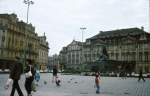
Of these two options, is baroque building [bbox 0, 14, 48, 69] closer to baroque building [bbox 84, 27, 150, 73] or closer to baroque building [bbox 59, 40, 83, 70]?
baroque building [bbox 84, 27, 150, 73]

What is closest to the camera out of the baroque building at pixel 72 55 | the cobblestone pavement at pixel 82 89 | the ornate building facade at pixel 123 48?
the cobblestone pavement at pixel 82 89

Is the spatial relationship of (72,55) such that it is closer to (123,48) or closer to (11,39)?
(123,48)

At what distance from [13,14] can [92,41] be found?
37.7 meters

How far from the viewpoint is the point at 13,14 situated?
8294 cm

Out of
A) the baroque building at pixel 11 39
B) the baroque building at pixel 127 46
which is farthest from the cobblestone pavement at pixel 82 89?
the baroque building at pixel 127 46

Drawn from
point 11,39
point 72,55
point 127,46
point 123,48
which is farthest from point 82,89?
point 72,55

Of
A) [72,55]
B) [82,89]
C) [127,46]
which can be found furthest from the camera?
[72,55]

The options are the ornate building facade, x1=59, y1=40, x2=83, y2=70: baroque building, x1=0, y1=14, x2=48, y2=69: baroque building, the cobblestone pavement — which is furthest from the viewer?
x1=59, y1=40, x2=83, y2=70: baroque building

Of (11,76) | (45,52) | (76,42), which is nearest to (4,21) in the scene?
(45,52)

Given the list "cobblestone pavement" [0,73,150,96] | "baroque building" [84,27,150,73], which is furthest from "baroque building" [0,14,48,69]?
"cobblestone pavement" [0,73,150,96]

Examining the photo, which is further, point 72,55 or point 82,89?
point 72,55

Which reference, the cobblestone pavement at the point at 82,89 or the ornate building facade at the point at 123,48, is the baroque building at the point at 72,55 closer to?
the ornate building facade at the point at 123,48

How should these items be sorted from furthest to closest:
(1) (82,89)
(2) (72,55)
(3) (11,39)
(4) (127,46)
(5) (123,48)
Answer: (2) (72,55) → (5) (123,48) → (4) (127,46) → (3) (11,39) → (1) (82,89)

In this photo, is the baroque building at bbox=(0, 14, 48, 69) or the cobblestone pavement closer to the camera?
the cobblestone pavement
